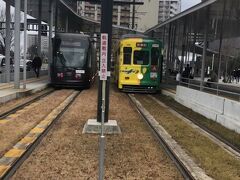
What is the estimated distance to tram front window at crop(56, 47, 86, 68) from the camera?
30.2 m

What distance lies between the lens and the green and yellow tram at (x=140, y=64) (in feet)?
96.1

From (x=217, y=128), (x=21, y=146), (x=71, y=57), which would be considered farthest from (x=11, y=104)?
(x=71, y=57)

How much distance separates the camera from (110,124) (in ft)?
41.3

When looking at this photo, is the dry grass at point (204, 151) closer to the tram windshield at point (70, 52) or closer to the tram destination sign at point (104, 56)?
the tram destination sign at point (104, 56)

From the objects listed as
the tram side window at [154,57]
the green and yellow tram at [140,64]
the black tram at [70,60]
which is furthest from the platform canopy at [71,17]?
the tram side window at [154,57]

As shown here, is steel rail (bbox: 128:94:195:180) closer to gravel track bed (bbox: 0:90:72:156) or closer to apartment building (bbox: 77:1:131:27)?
gravel track bed (bbox: 0:90:72:156)

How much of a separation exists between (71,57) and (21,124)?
16909 millimetres

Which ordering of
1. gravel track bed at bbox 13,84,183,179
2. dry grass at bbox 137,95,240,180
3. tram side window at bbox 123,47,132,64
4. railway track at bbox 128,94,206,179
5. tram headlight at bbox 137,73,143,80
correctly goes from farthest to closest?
tram side window at bbox 123,47,132,64 < tram headlight at bbox 137,73,143,80 < dry grass at bbox 137,95,240,180 < railway track at bbox 128,94,206,179 < gravel track bed at bbox 13,84,183,179

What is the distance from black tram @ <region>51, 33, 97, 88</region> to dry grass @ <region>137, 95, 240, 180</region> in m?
14.7

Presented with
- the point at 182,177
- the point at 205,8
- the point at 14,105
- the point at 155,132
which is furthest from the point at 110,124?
the point at 205,8

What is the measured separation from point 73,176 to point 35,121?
6.63m

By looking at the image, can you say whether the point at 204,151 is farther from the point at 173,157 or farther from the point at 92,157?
the point at 92,157

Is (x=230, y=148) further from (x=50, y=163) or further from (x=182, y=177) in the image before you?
(x=50, y=163)

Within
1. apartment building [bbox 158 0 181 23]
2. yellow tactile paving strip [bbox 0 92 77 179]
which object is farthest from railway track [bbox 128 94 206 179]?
apartment building [bbox 158 0 181 23]
